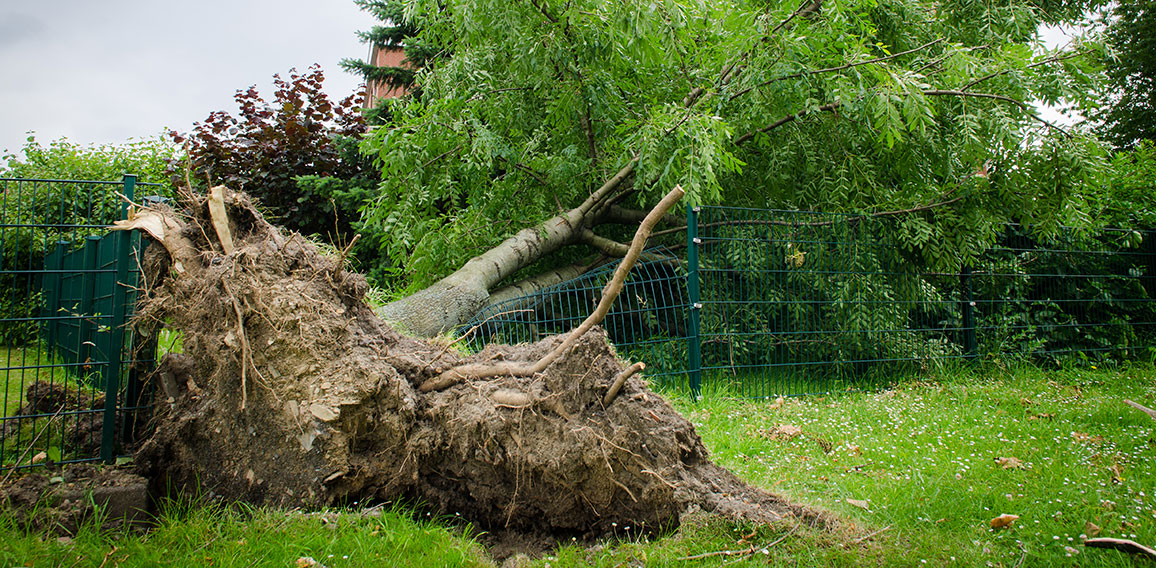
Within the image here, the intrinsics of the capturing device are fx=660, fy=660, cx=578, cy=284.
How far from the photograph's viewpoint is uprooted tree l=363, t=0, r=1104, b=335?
626cm

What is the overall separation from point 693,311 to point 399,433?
3412 millimetres

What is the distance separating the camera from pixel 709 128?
20.5 feet

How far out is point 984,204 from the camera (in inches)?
273

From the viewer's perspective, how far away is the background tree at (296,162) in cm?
980

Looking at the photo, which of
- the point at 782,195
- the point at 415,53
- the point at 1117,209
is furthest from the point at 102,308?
the point at 1117,209

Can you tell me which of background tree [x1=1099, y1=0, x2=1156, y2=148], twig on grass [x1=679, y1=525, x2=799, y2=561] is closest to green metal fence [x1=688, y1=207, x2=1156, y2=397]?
twig on grass [x1=679, y1=525, x2=799, y2=561]

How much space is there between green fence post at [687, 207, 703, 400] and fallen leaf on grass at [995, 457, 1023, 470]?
236cm

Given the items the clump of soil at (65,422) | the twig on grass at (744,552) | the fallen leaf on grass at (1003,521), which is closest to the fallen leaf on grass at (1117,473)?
the fallen leaf on grass at (1003,521)

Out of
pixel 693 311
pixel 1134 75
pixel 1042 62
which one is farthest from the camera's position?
pixel 1134 75

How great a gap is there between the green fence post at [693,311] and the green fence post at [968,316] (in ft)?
11.9

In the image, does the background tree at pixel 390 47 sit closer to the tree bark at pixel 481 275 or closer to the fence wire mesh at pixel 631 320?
the tree bark at pixel 481 275

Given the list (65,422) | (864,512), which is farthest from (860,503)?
(65,422)

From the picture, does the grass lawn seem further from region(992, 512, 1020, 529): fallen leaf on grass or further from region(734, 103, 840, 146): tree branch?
region(734, 103, 840, 146): tree branch

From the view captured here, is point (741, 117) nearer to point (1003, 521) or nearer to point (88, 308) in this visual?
point (1003, 521)
